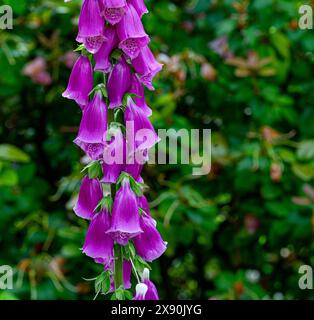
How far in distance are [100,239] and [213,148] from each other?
63.5 inches

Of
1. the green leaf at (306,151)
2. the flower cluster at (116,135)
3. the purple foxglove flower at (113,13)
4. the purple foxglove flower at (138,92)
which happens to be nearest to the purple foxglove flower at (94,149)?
the flower cluster at (116,135)

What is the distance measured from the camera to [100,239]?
1192 millimetres

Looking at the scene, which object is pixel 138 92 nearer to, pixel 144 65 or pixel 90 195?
pixel 144 65

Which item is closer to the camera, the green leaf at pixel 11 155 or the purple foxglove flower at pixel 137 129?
the purple foxglove flower at pixel 137 129

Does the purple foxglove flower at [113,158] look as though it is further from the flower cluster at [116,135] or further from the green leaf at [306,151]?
the green leaf at [306,151]

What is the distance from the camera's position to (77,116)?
2.86 meters

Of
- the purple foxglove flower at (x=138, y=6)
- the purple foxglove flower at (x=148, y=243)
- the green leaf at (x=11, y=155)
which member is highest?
the green leaf at (x=11, y=155)

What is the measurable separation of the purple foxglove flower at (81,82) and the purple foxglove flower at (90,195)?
15 cm

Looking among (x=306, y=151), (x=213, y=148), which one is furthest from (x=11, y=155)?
(x=306, y=151)

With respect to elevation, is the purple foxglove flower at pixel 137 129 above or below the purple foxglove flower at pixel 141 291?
above

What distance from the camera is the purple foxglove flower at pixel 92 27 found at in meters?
1.17

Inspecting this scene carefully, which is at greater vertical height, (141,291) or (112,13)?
(112,13)
